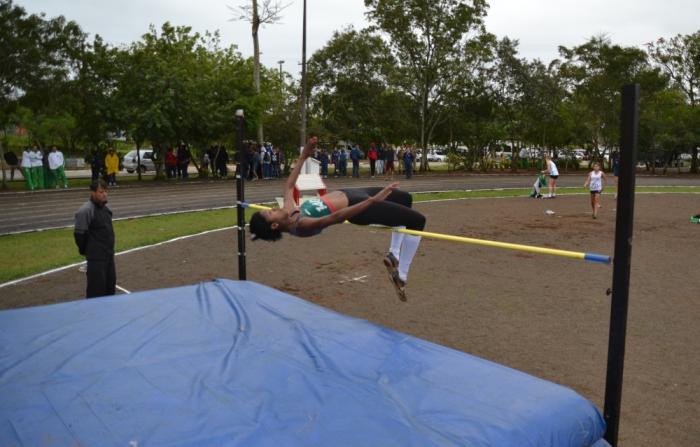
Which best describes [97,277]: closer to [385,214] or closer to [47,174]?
[385,214]

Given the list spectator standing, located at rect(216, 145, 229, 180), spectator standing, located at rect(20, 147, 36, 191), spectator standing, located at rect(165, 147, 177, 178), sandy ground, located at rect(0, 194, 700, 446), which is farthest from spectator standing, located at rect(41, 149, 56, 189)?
sandy ground, located at rect(0, 194, 700, 446)

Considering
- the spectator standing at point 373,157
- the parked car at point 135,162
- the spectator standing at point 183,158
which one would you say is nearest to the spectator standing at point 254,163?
the spectator standing at point 183,158

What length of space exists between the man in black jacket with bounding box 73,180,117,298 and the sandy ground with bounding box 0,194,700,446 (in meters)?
1.31

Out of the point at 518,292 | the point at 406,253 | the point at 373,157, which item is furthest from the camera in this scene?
the point at 373,157

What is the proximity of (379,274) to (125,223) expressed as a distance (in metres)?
7.60

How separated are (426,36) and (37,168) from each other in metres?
18.7

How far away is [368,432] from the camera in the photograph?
3.44 meters

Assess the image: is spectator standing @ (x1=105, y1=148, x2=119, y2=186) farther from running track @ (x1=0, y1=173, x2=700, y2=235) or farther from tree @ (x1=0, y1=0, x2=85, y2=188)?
tree @ (x1=0, y1=0, x2=85, y2=188)

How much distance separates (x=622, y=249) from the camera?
12.5ft

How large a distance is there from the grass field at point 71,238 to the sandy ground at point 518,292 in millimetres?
715

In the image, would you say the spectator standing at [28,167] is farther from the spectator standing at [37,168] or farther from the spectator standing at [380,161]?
the spectator standing at [380,161]

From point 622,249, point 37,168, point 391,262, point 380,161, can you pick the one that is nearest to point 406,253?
point 391,262

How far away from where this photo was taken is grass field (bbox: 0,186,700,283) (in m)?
9.92

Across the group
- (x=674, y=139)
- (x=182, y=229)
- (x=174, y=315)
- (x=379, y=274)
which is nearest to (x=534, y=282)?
(x=379, y=274)
